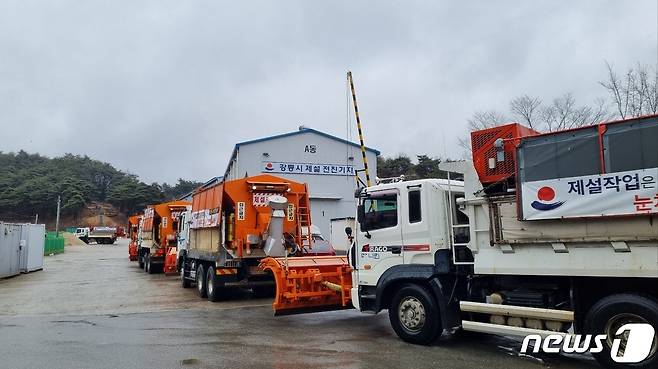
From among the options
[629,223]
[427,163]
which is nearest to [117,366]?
[629,223]

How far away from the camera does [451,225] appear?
7406mm

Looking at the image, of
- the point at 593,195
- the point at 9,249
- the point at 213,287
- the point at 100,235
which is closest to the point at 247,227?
the point at 213,287

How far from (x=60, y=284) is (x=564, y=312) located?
58.1 ft

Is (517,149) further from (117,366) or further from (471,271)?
(117,366)

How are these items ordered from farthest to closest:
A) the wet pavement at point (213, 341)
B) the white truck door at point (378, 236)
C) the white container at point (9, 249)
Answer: the white container at point (9, 249) < the white truck door at point (378, 236) < the wet pavement at point (213, 341)

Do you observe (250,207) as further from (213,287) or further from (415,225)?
(415,225)

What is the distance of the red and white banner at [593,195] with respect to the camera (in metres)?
5.39

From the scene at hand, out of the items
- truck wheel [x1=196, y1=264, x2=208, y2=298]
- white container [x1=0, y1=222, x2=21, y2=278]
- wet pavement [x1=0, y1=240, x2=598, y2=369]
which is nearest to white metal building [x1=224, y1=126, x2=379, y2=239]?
white container [x1=0, y1=222, x2=21, y2=278]

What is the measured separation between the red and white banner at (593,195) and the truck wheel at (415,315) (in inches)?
78.9

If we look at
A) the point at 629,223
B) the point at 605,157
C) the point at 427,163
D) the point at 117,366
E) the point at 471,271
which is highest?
the point at 427,163

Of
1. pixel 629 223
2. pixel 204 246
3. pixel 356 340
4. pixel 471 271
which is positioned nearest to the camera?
pixel 629 223

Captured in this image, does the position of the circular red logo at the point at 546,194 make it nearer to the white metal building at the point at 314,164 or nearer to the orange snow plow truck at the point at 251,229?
the orange snow plow truck at the point at 251,229

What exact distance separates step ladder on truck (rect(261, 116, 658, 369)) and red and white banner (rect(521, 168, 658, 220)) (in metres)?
0.01

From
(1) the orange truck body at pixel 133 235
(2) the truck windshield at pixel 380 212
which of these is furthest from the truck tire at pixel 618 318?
(1) the orange truck body at pixel 133 235
